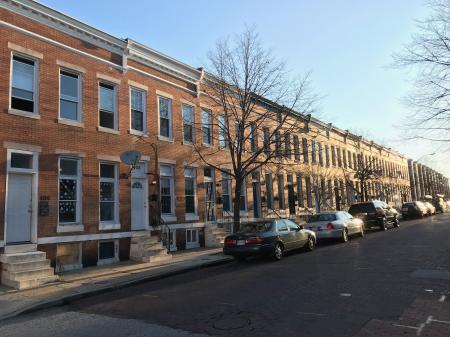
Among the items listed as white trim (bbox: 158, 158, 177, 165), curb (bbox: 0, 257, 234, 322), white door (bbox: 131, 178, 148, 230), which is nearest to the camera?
curb (bbox: 0, 257, 234, 322)

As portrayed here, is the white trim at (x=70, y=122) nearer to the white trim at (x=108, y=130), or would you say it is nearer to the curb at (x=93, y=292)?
the white trim at (x=108, y=130)

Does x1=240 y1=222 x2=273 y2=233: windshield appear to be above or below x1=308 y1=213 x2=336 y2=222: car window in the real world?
below

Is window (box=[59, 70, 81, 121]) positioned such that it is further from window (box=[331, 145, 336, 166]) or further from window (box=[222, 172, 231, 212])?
window (box=[331, 145, 336, 166])

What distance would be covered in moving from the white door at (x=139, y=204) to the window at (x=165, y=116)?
2.71 m

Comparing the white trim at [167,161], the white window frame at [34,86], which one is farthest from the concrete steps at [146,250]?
the white window frame at [34,86]

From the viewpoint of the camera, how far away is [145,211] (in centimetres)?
1755

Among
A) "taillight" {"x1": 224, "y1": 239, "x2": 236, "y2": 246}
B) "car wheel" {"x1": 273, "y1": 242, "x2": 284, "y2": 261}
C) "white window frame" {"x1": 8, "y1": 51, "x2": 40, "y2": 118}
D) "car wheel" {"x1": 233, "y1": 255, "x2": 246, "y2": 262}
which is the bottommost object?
"car wheel" {"x1": 233, "y1": 255, "x2": 246, "y2": 262}

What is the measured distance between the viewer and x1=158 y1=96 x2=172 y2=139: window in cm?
1923

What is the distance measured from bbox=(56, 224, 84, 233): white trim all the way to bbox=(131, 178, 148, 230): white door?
8.66 ft

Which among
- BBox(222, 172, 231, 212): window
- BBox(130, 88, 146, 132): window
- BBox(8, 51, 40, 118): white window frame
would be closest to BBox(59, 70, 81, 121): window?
BBox(8, 51, 40, 118): white window frame

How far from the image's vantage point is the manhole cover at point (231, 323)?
6.89m

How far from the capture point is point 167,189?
62.6ft

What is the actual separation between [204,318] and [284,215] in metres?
21.4

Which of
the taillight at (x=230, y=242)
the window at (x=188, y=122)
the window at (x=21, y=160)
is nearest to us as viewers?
the window at (x=21, y=160)
